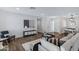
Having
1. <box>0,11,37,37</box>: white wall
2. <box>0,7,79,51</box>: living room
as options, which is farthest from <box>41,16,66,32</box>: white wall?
<box>0,11,37,37</box>: white wall

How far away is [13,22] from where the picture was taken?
5.37 ft

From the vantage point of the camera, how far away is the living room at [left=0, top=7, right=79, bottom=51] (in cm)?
159

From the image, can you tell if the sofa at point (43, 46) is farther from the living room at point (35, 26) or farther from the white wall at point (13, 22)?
the white wall at point (13, 22)

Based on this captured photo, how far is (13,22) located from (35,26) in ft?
1.33

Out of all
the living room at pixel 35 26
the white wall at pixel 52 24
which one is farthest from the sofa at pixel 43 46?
the white wall at pixel 52 24

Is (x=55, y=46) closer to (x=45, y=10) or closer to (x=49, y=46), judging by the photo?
(x=49, y=46)

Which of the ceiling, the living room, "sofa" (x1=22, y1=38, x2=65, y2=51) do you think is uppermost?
the ceiling

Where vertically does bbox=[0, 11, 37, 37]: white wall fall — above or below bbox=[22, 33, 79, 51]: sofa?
above

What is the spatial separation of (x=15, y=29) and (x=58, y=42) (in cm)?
81

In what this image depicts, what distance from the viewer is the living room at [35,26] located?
62.7 inches

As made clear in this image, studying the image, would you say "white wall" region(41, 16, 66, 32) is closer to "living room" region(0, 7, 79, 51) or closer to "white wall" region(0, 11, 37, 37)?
"living room" region(0, 7, 79, 51)
